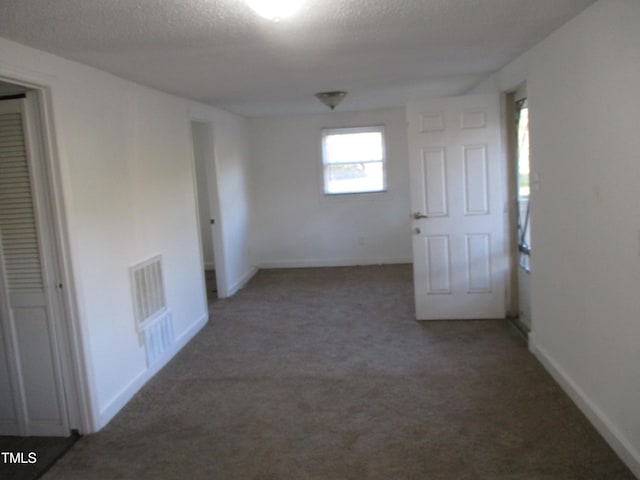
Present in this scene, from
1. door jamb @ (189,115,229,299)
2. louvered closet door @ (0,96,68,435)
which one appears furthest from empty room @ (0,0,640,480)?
door jamb @ (189,115,229,299)

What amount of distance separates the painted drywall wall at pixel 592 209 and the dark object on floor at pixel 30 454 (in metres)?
3.01

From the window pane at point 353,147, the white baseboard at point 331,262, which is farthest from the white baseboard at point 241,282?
the window pane at point 353,147

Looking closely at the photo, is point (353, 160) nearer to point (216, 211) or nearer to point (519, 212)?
point (216, 211)

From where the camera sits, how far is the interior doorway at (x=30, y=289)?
2.92 meters

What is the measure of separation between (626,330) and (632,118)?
977 mm

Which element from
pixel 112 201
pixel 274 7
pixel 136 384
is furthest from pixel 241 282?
pixel 274 7

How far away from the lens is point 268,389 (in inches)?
143

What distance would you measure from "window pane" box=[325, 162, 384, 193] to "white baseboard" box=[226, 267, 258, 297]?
1.61 metres

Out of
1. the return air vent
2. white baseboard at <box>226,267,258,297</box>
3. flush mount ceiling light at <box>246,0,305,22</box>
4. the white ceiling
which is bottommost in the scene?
white baseboard at <box>226,267,258,297</box>

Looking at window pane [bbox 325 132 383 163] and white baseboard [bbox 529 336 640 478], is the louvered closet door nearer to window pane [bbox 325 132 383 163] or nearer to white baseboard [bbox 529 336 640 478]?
white baseboard [bbox 529 336 640 478]

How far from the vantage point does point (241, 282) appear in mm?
6914

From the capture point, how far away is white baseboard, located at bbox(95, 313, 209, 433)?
3266 millimetres

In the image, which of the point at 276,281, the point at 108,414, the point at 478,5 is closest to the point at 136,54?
the point at 478,5

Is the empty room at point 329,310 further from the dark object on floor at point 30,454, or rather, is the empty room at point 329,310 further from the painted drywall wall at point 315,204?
the painted drywall wall at point 315,204
